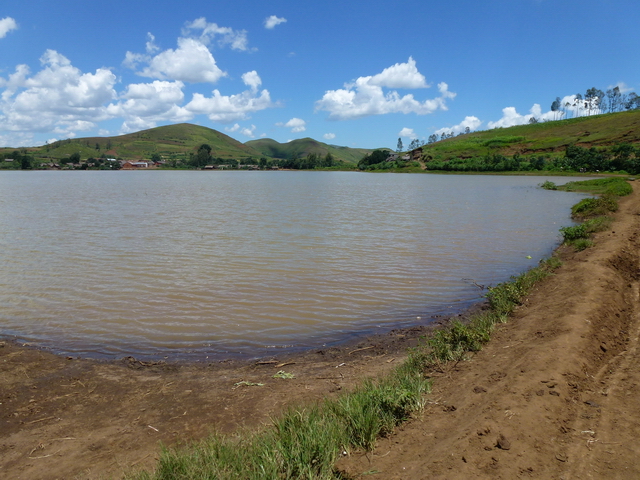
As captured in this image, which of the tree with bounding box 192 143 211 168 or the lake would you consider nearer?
the lake

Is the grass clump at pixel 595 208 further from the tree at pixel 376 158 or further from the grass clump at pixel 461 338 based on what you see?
the tree at pixel 376 158

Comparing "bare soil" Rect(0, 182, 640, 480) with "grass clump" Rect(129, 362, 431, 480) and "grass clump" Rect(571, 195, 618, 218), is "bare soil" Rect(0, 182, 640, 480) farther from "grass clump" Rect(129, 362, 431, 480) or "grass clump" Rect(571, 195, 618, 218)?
"grass clump" Rect(571, 195, 618, 218)

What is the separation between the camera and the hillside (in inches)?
4009

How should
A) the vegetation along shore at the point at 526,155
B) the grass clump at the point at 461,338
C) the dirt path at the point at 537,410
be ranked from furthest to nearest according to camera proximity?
the vegetation along shore at the point at 526,155 < the grass clump at the point at 461,338 < the dirt path at the point at 537,410

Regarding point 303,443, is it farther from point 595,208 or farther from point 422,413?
point 595,208

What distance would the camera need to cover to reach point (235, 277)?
13.1m

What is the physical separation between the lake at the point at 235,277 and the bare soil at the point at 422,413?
112cm

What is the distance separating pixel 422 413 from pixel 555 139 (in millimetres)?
133612

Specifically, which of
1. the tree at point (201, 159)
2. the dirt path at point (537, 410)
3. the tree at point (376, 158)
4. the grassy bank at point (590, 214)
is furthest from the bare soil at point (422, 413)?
the tree at point (201, 159)

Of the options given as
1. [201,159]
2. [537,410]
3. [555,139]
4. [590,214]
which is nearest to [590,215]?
[590,214]

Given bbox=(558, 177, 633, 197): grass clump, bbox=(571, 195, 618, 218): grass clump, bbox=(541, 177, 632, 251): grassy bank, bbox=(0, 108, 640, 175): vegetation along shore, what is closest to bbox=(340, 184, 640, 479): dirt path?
bbox=(541, 177, 632, 251): grassy bank

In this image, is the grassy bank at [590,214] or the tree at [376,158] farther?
the tree at [376,158]

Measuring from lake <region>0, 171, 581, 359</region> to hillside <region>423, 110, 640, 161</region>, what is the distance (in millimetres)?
95090

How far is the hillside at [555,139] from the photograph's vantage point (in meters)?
102
